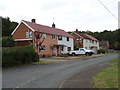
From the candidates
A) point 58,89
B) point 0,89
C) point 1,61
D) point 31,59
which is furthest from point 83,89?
point 31,59

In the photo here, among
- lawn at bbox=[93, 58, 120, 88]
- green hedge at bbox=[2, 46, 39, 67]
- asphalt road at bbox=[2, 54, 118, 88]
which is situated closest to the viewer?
lawn at bbox=[93, 58, 120, 88]

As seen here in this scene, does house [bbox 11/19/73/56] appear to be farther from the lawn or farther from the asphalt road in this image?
the lawn


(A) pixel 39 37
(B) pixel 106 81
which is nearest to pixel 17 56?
(B) pixel 106 81

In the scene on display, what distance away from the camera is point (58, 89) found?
9.85 meters

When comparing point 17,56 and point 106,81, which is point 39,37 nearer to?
point 17,56

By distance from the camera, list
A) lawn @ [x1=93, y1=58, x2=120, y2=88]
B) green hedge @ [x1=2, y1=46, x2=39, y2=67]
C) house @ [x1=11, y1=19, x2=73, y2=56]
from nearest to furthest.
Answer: lawn @ [x1=93, y1=58, x2=120, y2=88], green hedge @ [x1=2, y1=46, x2=39, y2=67], house @ [x1=11, y1=19, x2=73, y2=56]

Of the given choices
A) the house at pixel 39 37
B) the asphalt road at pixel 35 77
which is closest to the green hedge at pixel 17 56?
the asphalt road at pixel 35 77

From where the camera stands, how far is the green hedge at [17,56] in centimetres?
2258

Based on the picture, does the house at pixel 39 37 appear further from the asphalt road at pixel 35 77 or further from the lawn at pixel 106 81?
the lawn at pixel 106 81

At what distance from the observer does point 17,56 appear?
2414cm

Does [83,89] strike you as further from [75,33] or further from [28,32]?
[75,33]

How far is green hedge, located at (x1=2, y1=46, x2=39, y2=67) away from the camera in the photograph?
2258 centimetres

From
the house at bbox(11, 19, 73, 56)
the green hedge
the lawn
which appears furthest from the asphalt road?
the house at bbox(11, 19, 73, 56)

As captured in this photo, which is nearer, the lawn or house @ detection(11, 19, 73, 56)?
the lawn
